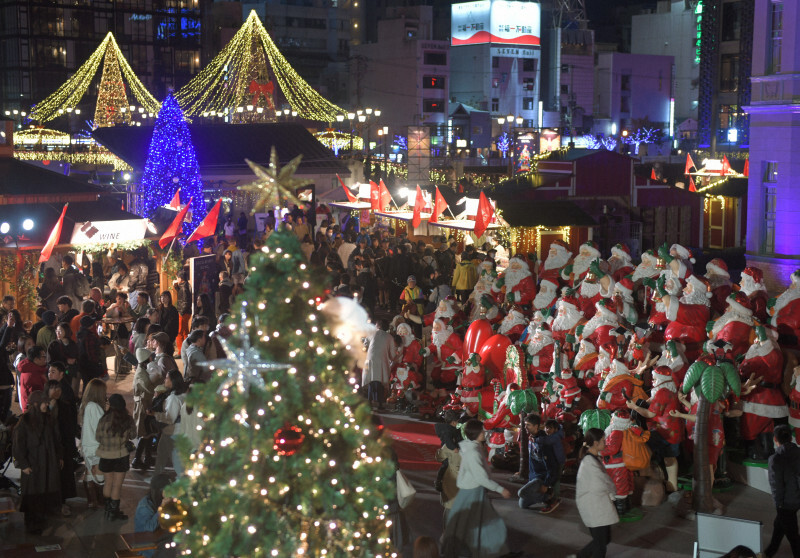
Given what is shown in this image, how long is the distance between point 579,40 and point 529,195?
55.4m

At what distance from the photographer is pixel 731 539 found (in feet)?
26.3

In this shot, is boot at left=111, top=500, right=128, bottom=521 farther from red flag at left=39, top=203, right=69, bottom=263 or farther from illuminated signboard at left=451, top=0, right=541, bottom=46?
illuminated signboard at left=451, top=0, right=541, bottom=46

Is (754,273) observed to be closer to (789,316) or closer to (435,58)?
(789,316)

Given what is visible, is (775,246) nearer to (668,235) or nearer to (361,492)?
(668,235)

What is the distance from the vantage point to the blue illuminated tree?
25672 mm

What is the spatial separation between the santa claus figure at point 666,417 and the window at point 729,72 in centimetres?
3620

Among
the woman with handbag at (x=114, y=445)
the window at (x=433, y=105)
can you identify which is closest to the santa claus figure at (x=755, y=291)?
the woman with handbag at (x=114, y=445)

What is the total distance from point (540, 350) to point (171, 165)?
15.3 metres

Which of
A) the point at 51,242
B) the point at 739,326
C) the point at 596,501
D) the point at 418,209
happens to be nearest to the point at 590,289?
the point at 739,326

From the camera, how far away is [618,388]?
10.9 m

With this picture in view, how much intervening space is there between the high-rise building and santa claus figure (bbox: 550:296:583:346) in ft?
194

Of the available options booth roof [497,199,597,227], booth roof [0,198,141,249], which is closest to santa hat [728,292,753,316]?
booth roof [0,198,141,249]

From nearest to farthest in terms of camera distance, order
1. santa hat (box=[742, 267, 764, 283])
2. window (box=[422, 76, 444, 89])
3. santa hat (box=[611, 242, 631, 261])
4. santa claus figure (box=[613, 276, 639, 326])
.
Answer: santa hat (box=[742, 267, 764, 283]), santa claus figure (box=[613, 276, 639, 326]), santa hat (box=[611, 242, 631, 261]), window (box=[422, 76, 444, 89])

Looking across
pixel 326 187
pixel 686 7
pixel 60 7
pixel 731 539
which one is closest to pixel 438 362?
pixel 731 539
